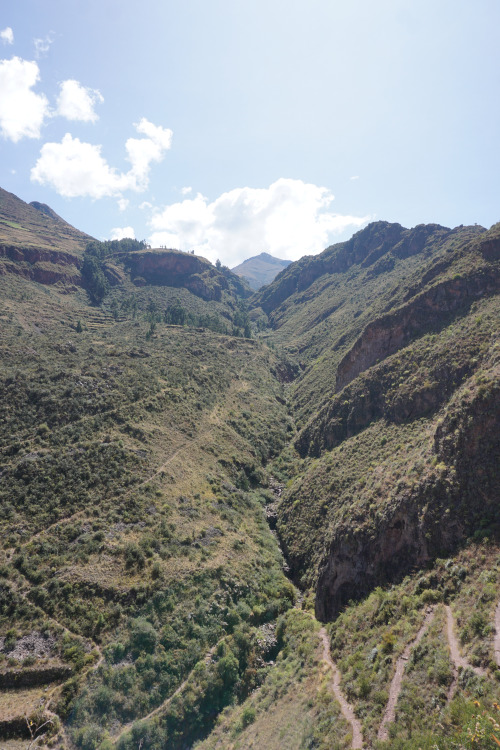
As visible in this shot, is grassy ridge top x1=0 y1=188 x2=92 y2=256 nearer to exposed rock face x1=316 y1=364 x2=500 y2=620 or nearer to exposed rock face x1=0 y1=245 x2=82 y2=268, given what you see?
exposed rock face x1=0 y1=245 x2=82 y2=268

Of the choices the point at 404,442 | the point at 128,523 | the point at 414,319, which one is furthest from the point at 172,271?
the point at 404,442

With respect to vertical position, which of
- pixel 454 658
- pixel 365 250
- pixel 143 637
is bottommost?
pixel 143 637

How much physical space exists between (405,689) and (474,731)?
546 centimetres

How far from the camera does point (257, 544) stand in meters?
39.1

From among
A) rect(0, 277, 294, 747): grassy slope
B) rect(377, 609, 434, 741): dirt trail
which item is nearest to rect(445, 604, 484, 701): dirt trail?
rect(377, 609, 434, 741): dirt trail

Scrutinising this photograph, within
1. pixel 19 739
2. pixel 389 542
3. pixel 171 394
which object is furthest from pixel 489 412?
pixel 171 394

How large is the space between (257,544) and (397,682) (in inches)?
934

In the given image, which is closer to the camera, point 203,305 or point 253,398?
point 253,398

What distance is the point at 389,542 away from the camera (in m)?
26.7

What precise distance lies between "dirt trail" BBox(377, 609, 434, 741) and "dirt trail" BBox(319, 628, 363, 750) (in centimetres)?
142

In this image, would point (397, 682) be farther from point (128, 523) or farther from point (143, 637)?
point (128, 523)

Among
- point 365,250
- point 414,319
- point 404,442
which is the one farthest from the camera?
point 365,250

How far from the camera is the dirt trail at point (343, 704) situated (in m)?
15.7

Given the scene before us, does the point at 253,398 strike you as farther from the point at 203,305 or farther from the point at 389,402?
the point at 203,305
